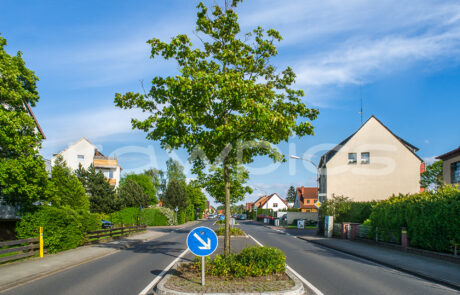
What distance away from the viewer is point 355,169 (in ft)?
140

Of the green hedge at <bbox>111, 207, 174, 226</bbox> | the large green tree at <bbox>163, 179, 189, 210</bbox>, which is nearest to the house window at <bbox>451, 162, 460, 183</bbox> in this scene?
the green hedge at <bbox>111, 207, 174, 226</bbox>

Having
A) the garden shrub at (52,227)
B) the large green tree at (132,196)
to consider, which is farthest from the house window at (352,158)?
the garden shrub at (52,227)

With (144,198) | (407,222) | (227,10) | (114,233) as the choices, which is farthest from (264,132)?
(144,198)

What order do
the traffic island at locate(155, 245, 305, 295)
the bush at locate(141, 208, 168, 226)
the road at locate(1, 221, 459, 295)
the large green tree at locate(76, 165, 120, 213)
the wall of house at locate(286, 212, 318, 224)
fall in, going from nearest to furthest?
the traffic island at locate(155, 245, 305, 295)
the road at locate(1, 221, 459, 295)
the large green tree at locate(76, 165, 120, 213)
the bush at locate(141, 208, 168, 226)
the wall of house at locate(286, 212, 318, 224)

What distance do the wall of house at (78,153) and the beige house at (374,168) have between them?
35747mm

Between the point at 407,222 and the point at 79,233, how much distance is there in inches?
613

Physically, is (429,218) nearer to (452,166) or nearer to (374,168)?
(452,166)

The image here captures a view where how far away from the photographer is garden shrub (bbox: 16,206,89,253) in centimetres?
1491

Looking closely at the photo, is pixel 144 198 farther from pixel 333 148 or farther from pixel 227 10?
pixel 227 10

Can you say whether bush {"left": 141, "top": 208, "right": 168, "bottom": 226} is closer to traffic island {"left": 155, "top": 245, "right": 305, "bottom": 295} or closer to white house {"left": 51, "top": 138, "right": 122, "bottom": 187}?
white house {"left": 51, "top": 138, "right": 122, "bottom": 187}

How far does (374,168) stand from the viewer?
42.5 metres

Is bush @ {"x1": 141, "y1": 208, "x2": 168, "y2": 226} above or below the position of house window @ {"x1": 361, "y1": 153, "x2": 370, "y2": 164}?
below

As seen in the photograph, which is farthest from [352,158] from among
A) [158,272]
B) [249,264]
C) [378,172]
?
[249,264]

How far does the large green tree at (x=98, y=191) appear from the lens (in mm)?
42594
